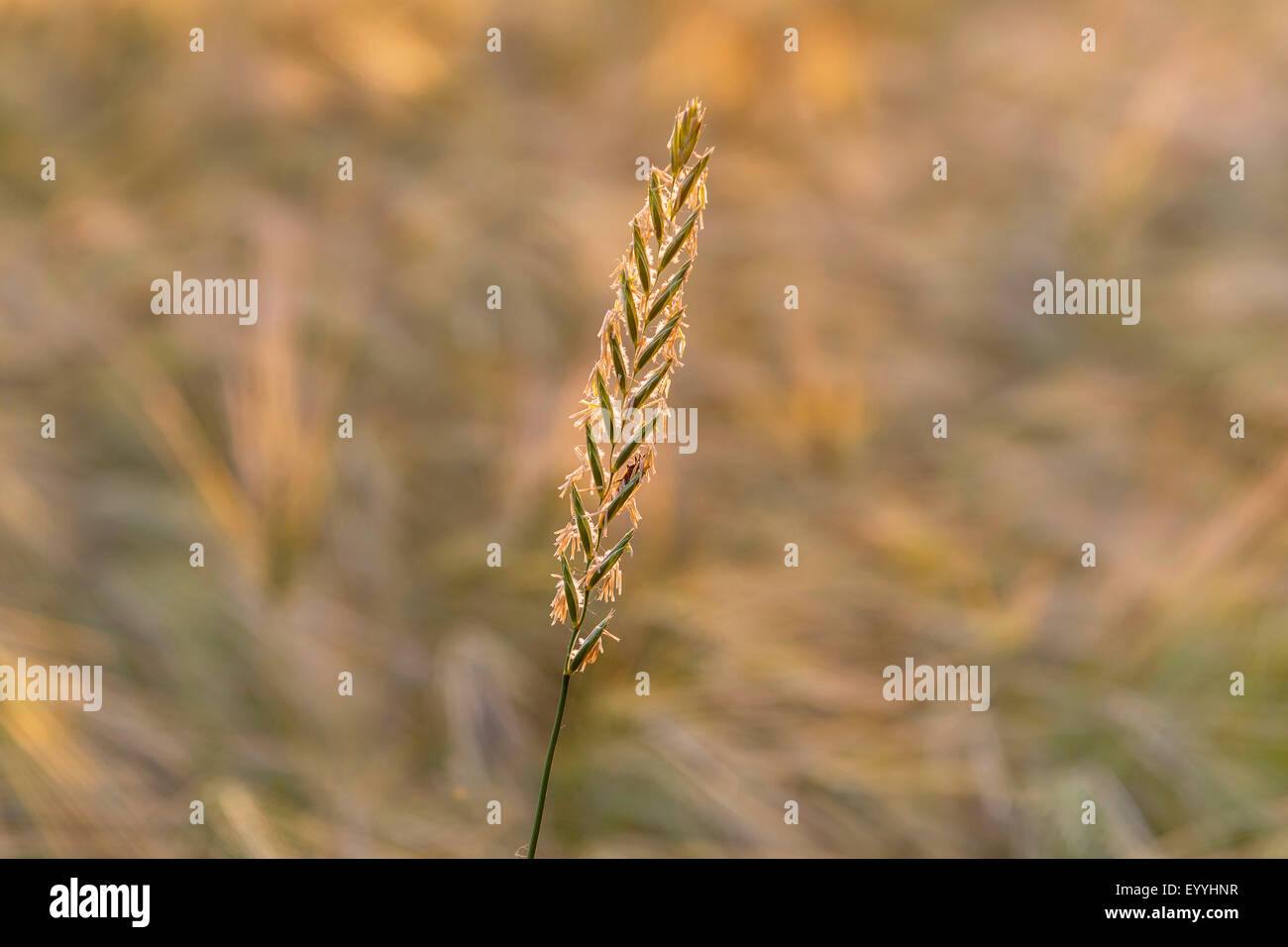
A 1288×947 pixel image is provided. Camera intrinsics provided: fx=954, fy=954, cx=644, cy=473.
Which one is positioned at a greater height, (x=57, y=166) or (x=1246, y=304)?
(x=57, y=166)

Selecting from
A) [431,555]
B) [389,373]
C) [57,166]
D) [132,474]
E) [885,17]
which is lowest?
[431,555]

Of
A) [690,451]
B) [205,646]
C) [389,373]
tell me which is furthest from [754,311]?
[205,646]

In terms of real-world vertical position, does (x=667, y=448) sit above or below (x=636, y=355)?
above

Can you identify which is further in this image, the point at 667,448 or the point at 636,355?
the point at 667,448

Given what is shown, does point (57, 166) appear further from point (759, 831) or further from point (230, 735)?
point (759, 831)

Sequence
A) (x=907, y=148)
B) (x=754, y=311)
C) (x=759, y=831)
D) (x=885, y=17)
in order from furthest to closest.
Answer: (x=885, y=17) → (x=907, y=148) → (x=754, y=311) → (x=759, y=831)

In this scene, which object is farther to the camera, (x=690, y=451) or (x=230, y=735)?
(x=690, y=451)

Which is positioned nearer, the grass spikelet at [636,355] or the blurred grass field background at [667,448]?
the grass spikelet at [636,355]

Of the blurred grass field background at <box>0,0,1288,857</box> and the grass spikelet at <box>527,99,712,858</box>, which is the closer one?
the grass spikelet at <box>527,99,712,858</box>
